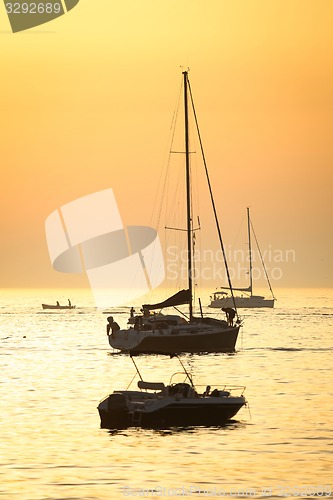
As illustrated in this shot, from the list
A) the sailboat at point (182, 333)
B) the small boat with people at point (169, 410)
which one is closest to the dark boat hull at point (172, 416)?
the small boat with people at point (169, 410)

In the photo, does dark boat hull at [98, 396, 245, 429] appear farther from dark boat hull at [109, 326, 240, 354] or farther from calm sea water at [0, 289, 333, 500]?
dark boat hull at [109, 326, 240, 354]

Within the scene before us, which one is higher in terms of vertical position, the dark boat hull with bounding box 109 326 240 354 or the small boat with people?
the small boat with people

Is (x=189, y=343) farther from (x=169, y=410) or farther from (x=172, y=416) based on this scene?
(x=169, y=410)

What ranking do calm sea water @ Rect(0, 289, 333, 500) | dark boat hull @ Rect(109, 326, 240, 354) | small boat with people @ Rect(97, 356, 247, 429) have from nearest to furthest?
calm sea water @ Rect(0, 289, 333, 500)
small boat with people @ Rect(97, 356, 247, 429)
dark boat hull @ Rect(109, 326, 240, 354)

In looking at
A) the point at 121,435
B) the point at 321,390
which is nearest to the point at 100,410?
the point at 121,435

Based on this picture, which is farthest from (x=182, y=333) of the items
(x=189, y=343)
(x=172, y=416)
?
(x=172, y=416)

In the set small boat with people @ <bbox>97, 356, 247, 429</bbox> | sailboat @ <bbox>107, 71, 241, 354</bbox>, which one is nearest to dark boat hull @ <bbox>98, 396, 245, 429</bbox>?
small boat with people @ <bbox>97, 356, 247, 429</bbox>

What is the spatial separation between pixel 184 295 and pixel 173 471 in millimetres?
53248

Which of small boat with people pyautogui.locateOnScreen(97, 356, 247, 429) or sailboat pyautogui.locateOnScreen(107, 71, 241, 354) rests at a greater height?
small boat with people pyautogui.locateOnScreen(97, 356, 247, 429)

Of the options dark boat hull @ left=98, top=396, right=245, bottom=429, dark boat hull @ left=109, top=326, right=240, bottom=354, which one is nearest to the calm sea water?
dark boat hull @ left=98, top=396, right=245, bottom=429

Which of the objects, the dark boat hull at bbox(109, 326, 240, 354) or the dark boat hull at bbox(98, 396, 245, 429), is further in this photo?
the dark boat hull at bbox(109, 326, 240, 354)

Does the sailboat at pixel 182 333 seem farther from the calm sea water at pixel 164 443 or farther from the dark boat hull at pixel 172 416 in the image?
the dark boat hull at pixel 172 416

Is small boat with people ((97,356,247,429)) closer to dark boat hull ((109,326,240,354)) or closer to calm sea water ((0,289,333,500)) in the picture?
calm sea water ((0,289,333,500))

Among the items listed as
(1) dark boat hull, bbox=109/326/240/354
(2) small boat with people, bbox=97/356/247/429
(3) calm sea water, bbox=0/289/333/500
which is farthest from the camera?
(1) dark boat hull, bbox=109/326/240/354
